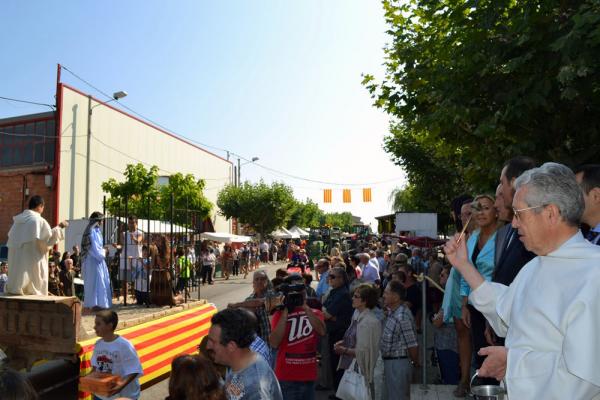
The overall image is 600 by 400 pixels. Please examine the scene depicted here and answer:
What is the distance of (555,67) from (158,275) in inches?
274

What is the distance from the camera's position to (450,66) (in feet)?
28.9

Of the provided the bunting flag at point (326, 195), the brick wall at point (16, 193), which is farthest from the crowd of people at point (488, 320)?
the bunting flag at point (326, 195)

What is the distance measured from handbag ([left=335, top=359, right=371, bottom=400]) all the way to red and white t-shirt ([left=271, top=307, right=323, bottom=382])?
0.61 m

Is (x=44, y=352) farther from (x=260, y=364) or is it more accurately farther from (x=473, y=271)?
(x=473, y=271)

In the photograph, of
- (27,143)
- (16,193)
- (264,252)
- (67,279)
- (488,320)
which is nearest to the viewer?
(488,320)

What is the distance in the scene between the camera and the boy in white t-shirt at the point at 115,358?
16.0 feet

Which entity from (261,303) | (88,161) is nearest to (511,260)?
(261,303)

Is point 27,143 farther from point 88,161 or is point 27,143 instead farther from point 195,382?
point 195,382

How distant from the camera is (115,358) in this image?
492 centimetres

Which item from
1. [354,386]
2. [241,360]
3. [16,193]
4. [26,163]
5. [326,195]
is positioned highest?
[26,163]

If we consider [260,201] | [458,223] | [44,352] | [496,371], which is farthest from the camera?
[260,201]

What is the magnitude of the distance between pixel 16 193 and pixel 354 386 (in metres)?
26.2

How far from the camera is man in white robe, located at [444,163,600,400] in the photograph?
1.74 metres

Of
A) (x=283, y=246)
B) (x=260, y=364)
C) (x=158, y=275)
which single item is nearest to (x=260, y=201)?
(x=283, y=246)
